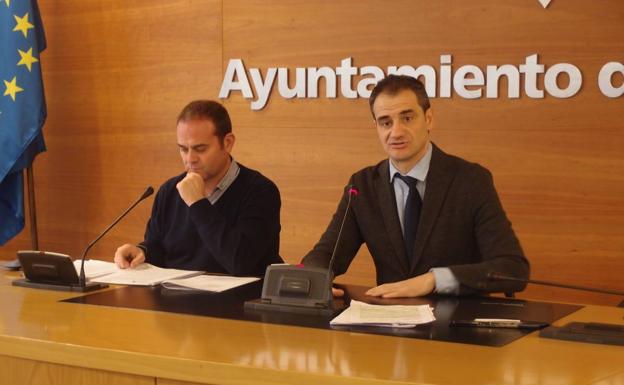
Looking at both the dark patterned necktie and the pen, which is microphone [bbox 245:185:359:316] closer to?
the pen

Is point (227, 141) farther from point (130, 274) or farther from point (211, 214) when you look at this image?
point (130, 274)

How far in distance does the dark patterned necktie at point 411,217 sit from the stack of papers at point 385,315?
1.94 feet

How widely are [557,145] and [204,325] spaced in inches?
96.4

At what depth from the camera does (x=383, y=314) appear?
2307mm

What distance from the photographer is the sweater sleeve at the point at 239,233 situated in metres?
3.18

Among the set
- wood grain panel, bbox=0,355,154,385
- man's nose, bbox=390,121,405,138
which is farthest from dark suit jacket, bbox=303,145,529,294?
wood grain panel, bbox=0,355,154,385

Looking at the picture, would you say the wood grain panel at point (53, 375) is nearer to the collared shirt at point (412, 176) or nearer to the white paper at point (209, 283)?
the white paper at point (209, 283)

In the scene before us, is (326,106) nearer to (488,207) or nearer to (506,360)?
(488,207)

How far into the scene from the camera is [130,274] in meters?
3.11

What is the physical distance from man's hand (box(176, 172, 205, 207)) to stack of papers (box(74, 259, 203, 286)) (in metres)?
0.27

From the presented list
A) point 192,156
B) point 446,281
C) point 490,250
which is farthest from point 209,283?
point 490,250

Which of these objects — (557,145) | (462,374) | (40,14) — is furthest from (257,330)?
(40,14)

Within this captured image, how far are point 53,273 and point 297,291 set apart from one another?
36.9 inches

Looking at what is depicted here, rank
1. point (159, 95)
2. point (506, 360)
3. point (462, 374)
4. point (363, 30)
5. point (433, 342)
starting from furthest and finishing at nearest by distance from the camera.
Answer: point (159, 95) < point (363, 30) < point (433, 342) < point (506, 360) < point (462, 374)
